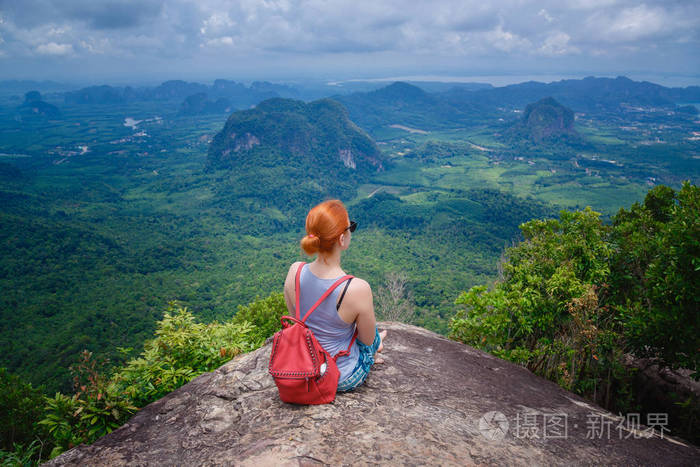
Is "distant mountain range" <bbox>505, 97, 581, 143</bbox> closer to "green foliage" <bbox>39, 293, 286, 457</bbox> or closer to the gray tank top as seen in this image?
"green foliage" <bbox>39, 293, 286, 457</bbox>

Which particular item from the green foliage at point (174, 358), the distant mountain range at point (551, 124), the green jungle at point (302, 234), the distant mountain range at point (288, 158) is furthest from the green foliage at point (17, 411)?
the distant mountain range at point (551, 124)

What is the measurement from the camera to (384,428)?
9.82 ft

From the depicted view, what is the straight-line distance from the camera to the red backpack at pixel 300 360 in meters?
2.81

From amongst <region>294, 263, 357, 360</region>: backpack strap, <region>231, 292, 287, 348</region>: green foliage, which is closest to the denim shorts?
<region>294, 263, 357, 360</region>: backpack strap

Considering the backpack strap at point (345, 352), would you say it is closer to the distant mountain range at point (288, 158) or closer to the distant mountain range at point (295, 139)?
the distant mountain range at point (288, 158)

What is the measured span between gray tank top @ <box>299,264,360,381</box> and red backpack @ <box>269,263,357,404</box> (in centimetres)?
4

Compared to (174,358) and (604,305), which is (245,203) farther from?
(604,305)

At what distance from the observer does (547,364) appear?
20.5ft

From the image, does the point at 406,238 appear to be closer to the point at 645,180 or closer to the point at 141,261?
the point at 141,261

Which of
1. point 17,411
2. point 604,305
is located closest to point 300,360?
point 604,305

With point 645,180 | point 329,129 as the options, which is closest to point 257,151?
point 329,129

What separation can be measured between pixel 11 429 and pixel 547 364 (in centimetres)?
1050

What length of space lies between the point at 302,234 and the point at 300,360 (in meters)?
76.3

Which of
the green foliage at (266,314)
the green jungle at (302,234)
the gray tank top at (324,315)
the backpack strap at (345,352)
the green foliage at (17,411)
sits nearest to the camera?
the gray tank top at (324,315)
